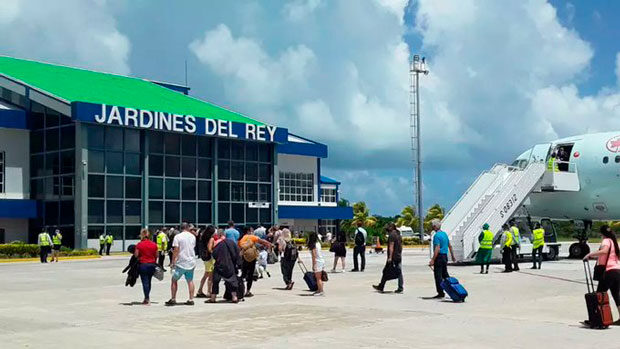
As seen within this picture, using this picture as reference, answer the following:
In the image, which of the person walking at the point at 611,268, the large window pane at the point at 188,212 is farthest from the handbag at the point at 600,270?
the large window pane at the point at 188,212

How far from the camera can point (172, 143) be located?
51.5 meters

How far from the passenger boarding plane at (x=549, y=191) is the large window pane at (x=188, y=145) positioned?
24123 millimetres

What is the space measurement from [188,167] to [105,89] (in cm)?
784

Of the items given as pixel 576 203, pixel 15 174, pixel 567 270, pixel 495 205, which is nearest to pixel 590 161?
pixel 576 203

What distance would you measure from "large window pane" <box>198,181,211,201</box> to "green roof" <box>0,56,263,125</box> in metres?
4.30

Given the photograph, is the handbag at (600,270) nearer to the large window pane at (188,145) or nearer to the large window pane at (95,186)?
the large window pane at (95,186)

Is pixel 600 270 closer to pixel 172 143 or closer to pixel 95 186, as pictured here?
pixel 95 186

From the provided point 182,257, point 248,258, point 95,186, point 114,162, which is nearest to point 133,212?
point 95,186

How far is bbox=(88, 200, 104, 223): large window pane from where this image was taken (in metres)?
46.9

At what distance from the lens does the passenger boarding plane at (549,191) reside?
98.8ft

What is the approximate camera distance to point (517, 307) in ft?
52.8

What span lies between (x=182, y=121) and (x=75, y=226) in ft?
30.0

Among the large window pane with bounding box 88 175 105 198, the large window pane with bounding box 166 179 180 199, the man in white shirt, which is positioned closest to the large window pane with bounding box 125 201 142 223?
the large window pane with bounding box 88 175 105 198

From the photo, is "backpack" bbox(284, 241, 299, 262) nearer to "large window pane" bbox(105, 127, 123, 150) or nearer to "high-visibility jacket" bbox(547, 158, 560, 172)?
"high-visibility jacket" bbox(547, 158, 560, 172)
